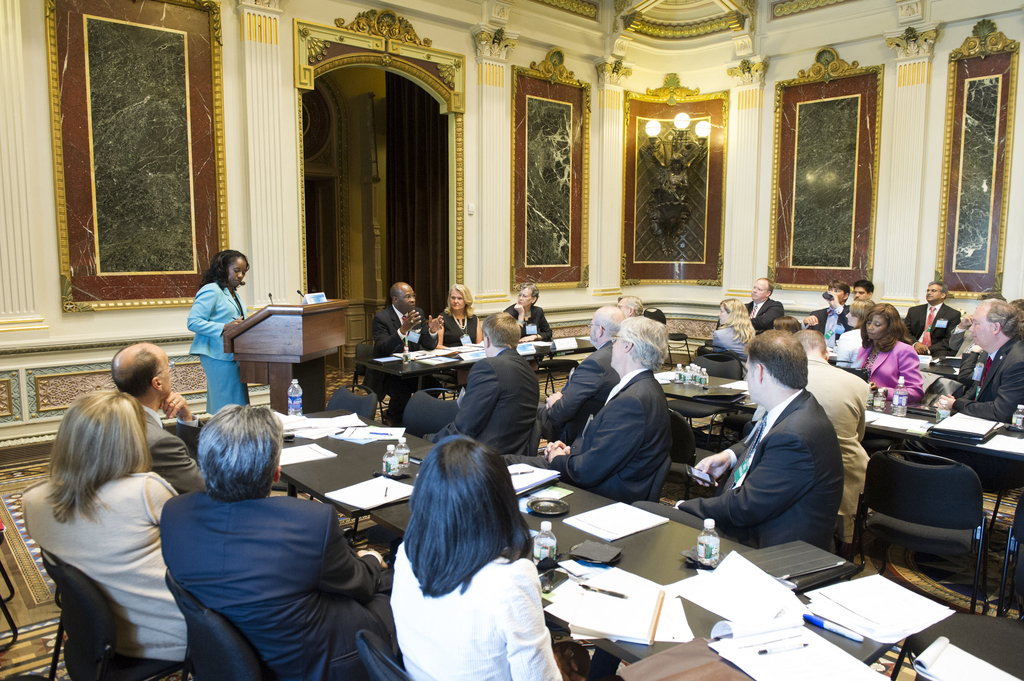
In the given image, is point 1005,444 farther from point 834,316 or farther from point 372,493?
point 834,316

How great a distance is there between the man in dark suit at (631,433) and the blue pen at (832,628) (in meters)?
1.25

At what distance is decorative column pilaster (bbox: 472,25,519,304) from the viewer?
27.8 feet

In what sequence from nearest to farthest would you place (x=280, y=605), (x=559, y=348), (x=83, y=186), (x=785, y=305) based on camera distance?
(x=280, y=605)
(x=83, y=186)
(x=559, y=348)
(x=785, y=305)

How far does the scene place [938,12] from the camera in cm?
827

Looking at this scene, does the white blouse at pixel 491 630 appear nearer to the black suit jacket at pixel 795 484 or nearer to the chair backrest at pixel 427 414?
the black suit jacket at pixel 795 484

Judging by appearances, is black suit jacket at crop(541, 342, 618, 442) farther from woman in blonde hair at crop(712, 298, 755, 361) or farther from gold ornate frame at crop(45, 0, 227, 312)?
gold ornate frame at crop(45, 0, 227, 312)

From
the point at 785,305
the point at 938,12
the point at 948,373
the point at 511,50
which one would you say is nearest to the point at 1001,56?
the point at 938,12

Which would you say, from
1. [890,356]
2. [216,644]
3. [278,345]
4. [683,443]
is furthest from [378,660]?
[890,356]

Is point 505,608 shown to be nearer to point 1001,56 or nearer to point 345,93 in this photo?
point 1001,56

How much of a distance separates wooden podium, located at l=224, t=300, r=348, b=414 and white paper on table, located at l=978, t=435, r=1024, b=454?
398 centimetres

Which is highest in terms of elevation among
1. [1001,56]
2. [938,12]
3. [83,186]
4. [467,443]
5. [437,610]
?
[938,12]

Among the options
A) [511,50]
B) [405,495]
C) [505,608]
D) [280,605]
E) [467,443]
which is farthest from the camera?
[511,50]

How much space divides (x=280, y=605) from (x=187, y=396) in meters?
5.21

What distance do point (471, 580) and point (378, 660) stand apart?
0.26 m
